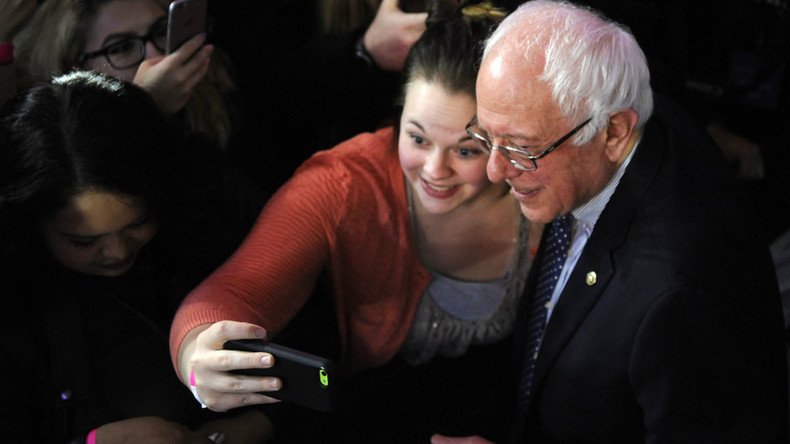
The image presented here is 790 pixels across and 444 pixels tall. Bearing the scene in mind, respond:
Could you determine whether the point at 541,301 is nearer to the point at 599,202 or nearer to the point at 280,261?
the point at 599,202

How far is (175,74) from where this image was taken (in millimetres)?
2285

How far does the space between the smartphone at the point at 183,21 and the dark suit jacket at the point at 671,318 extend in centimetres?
112

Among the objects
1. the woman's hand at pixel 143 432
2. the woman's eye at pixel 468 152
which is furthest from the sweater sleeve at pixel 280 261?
the woman's eye at pixel 468 152

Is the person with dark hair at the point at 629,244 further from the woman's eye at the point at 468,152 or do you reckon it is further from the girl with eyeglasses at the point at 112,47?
the girl with eyeglasses at the point at 112,47

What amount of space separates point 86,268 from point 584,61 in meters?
1.11

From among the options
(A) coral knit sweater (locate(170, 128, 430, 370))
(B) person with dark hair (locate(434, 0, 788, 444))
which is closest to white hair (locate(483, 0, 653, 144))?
(B) person with dark hair (locate(434, 0, 788, 444))

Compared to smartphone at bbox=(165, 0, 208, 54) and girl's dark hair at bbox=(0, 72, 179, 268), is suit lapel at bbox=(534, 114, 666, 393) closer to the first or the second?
girl's dark hair at bbox=(0, 72, 179, 268)

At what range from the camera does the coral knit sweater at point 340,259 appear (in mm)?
1909

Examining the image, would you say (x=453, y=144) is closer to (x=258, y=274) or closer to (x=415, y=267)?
(x=415, y=267)

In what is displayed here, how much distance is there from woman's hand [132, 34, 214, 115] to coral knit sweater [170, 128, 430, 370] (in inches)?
15.1

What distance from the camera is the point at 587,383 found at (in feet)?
6.23

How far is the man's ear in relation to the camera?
1787 millimetres

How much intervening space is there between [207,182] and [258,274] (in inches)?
13.8

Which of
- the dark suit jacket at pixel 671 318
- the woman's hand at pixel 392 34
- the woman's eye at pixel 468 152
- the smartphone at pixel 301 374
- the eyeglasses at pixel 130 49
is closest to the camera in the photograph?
the smartphone at pixel 301 374
